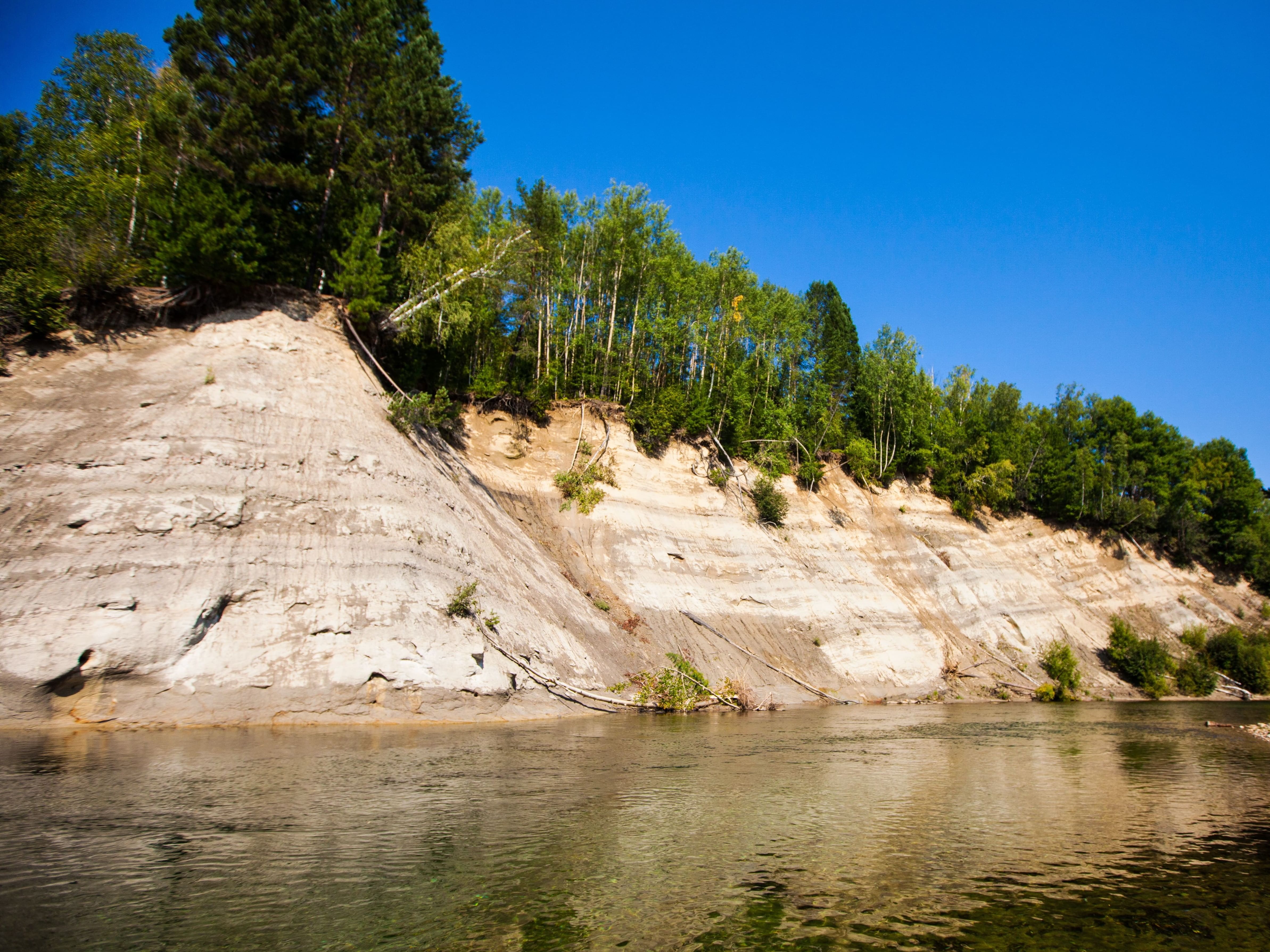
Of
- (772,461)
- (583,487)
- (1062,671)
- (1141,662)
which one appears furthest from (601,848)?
(1141,662)

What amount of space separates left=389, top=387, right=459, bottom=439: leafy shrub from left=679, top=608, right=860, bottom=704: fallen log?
46.0 feet

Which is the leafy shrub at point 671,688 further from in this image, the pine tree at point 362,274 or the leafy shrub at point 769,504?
the pine tree at point 362,274

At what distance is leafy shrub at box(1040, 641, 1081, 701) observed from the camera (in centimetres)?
3903

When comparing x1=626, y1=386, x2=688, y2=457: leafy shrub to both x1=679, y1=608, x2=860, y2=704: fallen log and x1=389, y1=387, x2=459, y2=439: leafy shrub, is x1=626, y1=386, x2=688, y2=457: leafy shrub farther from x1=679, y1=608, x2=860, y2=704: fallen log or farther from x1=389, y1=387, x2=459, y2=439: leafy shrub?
x1=679, y1=608, x2=860, y2=704: fallen log

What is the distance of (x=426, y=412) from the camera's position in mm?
29297

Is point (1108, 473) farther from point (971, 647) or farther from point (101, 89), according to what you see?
point (101, 89)

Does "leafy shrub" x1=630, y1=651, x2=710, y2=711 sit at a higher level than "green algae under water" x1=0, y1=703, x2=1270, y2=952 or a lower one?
lower

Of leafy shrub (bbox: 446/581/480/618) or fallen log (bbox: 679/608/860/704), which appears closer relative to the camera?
leafy shrub (bbox: 446/581/480/618)

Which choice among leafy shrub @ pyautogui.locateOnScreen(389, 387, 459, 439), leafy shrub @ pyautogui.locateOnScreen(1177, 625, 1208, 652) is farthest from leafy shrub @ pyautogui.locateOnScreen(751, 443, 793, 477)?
leafy shrub @ pyautogui.locateOnScreen(1177, 625, 1208, 652)

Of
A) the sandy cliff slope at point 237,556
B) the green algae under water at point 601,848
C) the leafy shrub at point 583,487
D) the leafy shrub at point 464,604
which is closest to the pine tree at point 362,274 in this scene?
the sandy cliff slope at point 237,556

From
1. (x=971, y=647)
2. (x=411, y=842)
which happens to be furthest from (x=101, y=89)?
(x=971, y=647)

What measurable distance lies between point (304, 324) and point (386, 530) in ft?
38.0

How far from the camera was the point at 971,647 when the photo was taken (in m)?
39.4

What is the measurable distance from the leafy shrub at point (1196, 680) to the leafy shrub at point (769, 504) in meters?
29.8
